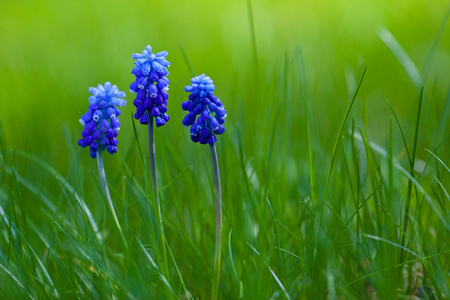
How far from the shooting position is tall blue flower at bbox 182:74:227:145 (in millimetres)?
2018

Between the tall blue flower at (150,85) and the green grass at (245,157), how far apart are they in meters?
0.12

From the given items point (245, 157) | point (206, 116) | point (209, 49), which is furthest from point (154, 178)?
point (209, 49)

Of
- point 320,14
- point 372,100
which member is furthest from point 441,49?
point 320,14

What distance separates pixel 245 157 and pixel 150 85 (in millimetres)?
1081

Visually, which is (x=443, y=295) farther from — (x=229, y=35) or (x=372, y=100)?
(x=229, y=35)

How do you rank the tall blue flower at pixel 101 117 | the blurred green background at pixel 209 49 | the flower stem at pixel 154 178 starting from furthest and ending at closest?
the blurred green background at pixel 209 49 → the tall blue flower at pixel 101 117 → the flower stem at pixel 154 178

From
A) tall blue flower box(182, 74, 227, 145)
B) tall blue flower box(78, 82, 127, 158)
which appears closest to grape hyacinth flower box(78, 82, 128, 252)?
tall blue flower box(78, 82, 127, 158)

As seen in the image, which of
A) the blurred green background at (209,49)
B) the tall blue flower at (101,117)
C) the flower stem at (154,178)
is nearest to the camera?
the flower stem at (154,178)

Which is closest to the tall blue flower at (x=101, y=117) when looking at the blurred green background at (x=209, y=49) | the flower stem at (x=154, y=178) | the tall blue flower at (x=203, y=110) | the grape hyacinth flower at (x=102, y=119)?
the grape hyacinth flower at (x=102, y=119)

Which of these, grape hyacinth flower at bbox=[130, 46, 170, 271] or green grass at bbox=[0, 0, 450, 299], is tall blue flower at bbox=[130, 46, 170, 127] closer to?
grape hyacinth flower at bbox=[130, 46, 170, 271]

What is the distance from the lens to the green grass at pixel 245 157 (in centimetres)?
216

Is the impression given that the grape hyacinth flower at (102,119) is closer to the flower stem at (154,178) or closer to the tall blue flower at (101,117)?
the tall blue flower at (101,117)

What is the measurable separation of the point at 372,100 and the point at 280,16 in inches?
109

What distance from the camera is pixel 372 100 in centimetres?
473
